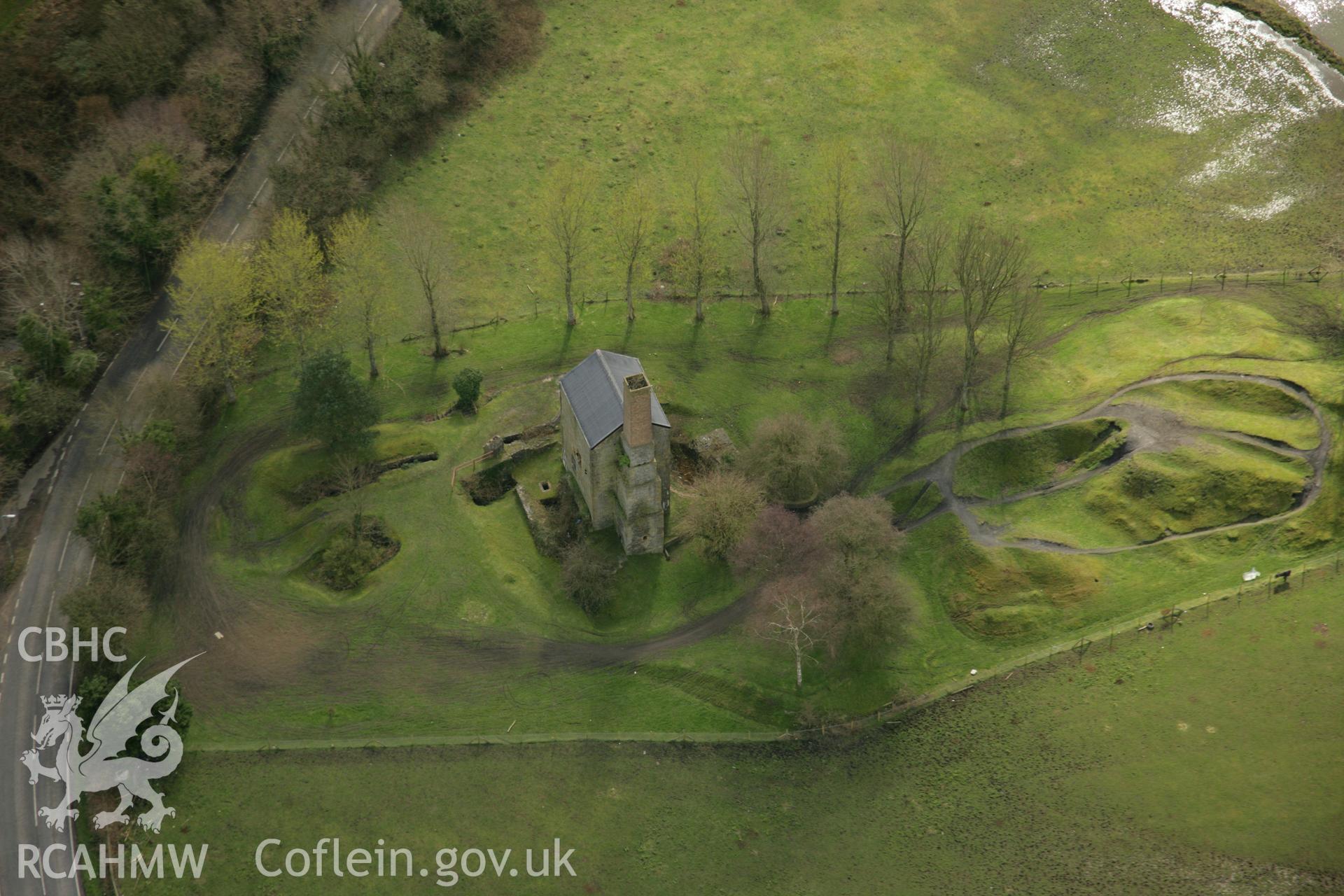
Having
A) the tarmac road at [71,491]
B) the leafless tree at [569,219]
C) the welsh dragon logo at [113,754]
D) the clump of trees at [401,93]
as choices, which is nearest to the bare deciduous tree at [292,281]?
the tarmac road at [71,491]

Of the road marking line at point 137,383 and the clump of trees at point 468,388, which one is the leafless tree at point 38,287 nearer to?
the road marking line at point 137,383

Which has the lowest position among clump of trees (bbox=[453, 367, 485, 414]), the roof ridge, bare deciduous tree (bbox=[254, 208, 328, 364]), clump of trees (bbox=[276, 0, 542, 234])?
clump of trees (bbox=[453, 367, 485, 414])

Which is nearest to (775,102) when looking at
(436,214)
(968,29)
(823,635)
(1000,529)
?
(968,29)

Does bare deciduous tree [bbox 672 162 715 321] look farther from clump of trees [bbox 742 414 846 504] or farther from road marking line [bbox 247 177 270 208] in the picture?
road marking line [bbox 247 177 270 208]

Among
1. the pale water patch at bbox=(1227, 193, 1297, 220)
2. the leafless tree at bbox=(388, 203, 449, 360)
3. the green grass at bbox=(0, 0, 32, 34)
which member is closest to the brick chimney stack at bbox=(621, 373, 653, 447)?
the leafless tree at bbox=(388, 203, 449, 360)

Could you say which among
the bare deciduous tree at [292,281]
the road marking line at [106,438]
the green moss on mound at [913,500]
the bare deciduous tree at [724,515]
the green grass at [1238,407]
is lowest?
the green moss on mound at [913,500]

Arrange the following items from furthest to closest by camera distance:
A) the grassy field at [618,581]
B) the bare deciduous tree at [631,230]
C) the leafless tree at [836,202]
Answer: the bare deciduous tree at [631,230] → the leafless tree at [836,202] → the grassy field at [618,581]
